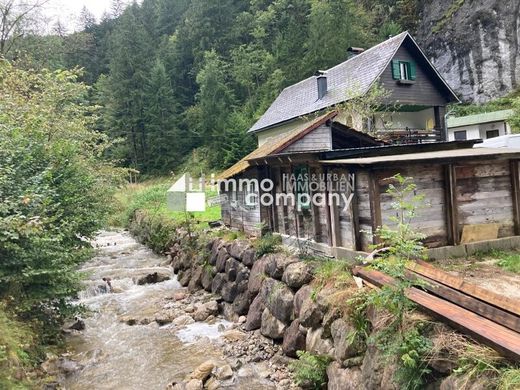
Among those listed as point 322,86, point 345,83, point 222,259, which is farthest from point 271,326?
point 322,86

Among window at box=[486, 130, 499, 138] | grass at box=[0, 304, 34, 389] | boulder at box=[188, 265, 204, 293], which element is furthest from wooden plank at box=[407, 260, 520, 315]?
window at box=[486, 130, 499, 138]

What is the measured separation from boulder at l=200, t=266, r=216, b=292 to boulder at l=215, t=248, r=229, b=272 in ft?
1.17

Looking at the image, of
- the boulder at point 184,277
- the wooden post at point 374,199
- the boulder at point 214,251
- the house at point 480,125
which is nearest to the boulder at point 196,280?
the boulder at point 184,277

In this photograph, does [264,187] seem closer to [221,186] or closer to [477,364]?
[221,186]

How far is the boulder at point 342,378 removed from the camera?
5.27 m

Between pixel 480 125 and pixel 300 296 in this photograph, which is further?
pixel 480 125

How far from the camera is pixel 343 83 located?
2131cm

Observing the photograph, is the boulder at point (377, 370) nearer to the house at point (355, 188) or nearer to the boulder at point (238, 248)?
the house at point (355, 188)

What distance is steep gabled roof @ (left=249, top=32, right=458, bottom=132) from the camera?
1964 centimetres

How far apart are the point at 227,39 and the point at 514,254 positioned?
150 ft

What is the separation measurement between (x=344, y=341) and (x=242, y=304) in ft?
15.9

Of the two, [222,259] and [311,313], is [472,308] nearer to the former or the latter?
[311,313]

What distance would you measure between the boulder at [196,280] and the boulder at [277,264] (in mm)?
4298

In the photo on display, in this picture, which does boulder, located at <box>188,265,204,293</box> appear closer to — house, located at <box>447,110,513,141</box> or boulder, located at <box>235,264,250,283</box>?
boulder, located at <box>235,264,250,283</box>
